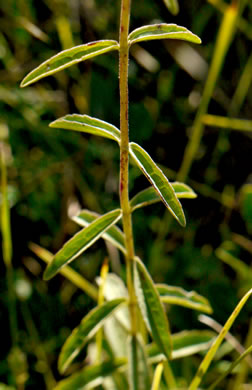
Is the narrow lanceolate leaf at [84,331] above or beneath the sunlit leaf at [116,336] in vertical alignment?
above

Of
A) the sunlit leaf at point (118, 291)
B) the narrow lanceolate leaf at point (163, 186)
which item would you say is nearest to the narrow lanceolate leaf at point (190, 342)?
the sunlit leaf at point (118, 291)

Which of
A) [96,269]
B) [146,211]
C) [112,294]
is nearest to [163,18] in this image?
[146,211]

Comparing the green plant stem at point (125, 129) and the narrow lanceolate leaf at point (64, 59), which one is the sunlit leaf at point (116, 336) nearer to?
the green plant stem at point (125, 129)

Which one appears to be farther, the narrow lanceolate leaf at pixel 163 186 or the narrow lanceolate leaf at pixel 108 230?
the narrow lanceolate leaf at pixel 108 230

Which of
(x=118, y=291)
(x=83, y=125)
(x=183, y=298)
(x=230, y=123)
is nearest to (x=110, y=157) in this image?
(x=230, y=123)

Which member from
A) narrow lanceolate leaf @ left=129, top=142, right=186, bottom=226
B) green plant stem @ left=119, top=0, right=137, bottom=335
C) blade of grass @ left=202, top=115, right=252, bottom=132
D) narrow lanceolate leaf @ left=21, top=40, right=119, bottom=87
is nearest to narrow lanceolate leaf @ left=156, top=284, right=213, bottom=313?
→ green plant stem @ left=119, top=0, right=137, bottom=335

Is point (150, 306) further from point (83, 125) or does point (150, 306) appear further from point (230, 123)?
point (230, 123)
